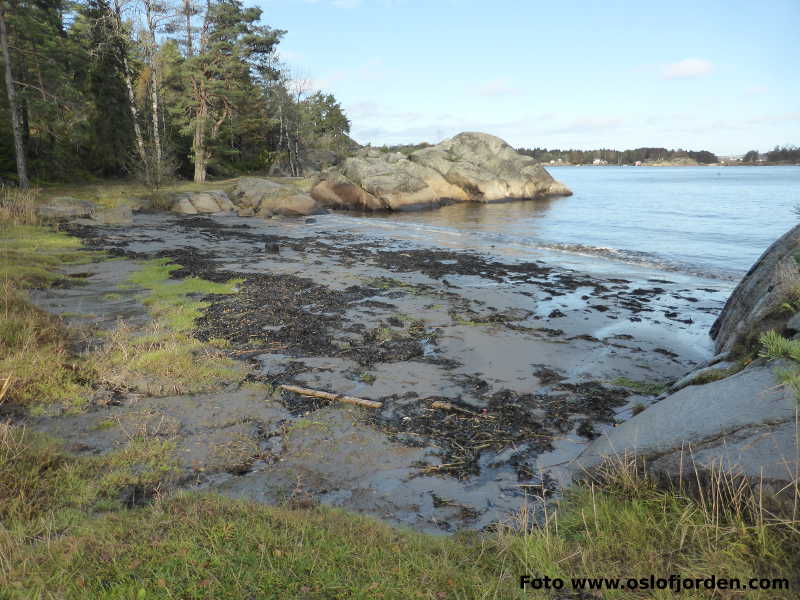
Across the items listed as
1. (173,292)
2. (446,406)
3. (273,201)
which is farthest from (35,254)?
(273,201)

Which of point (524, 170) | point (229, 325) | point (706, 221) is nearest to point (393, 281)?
point (229, 325)

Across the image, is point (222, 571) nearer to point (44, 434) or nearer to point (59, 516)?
point (59, 516)

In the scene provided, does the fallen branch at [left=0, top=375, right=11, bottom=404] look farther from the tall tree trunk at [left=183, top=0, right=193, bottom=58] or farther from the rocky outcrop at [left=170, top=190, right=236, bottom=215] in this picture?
the tall tree trunk at [left=183, top=0, right=193, bottom=58]

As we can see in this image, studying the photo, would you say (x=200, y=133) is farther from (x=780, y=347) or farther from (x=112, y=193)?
(x=780, y=347)

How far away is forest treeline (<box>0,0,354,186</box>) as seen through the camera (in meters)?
25.8

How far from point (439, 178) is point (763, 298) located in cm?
3849

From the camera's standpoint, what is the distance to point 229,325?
902 centimetres

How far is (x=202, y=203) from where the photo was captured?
2939cm

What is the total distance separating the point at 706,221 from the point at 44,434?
1333 inches

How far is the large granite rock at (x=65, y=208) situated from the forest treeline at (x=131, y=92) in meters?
3.97

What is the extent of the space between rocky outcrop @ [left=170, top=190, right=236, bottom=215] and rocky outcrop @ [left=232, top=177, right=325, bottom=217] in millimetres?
882

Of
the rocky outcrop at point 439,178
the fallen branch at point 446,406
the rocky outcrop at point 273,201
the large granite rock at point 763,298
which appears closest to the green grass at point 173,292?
the fallen branch at point 446,406

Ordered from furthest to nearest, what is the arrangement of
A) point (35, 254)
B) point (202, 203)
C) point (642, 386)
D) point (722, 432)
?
point (202, 203)
point (35, 254)
point (642, 386)
point (722, 432)

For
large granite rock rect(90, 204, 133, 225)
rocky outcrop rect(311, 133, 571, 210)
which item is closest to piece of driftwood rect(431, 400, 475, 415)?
large granite rock rect(90, 204, 133, 225)
